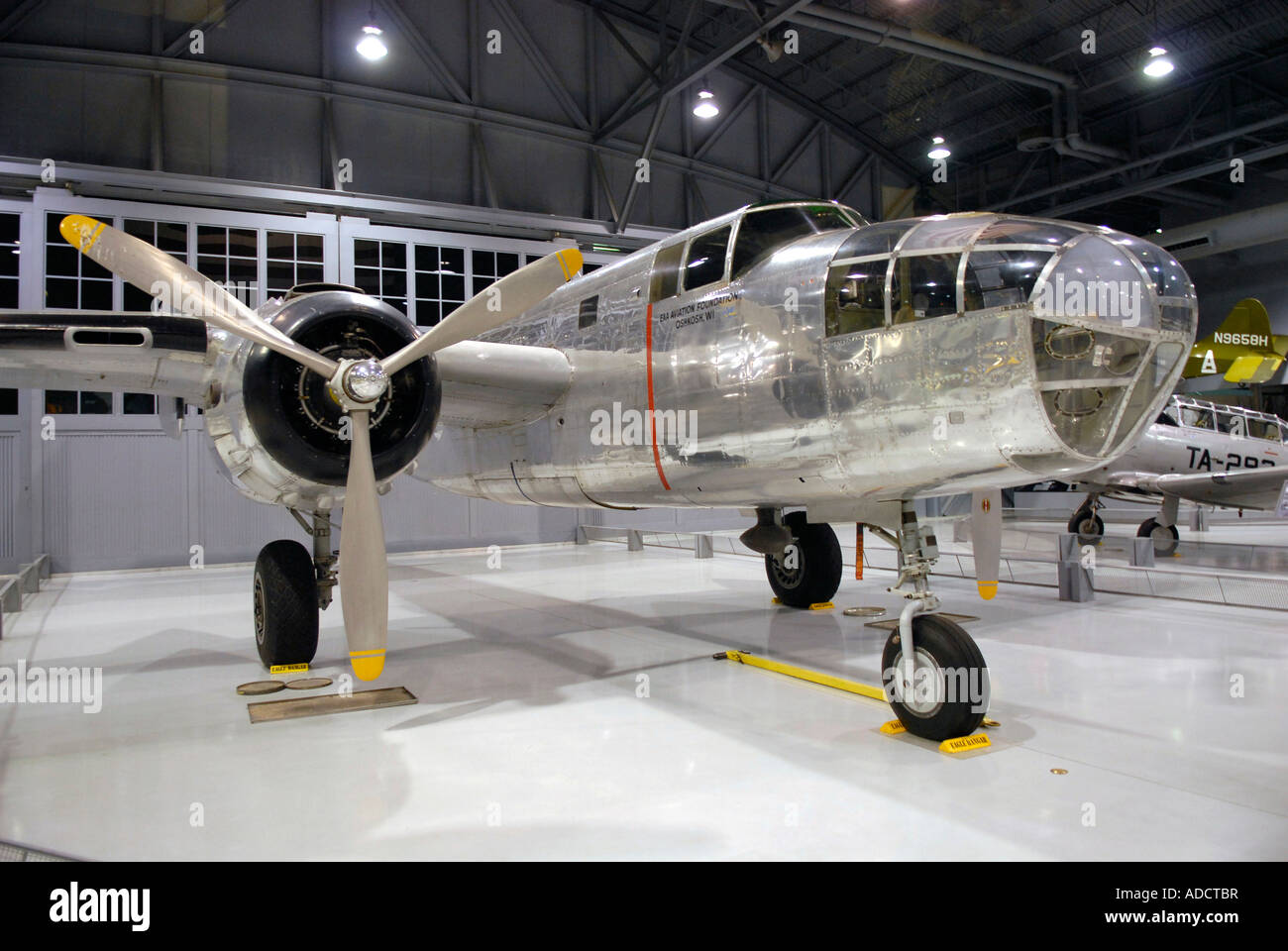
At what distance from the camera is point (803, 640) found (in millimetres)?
8055

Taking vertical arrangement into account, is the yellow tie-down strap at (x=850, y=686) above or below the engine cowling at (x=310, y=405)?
below

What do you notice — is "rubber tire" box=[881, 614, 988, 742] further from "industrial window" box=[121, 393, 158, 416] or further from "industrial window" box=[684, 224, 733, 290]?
"industrial window" box=[121, 393, 158, 416]

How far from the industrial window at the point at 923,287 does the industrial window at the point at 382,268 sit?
49.1 feet

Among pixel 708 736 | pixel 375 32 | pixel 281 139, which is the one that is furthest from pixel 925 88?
pixel 708 736

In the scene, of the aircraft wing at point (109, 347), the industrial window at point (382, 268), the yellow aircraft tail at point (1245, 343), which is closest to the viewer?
the aircraft wing at point (109, 347)

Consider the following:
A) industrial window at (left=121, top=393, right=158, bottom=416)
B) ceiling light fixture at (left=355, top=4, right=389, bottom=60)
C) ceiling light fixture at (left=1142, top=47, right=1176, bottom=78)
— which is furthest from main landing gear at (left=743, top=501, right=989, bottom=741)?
ceiling light fixture at (left=1142, top=47, right=1176, bottom=78)

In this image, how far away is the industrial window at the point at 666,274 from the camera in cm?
655

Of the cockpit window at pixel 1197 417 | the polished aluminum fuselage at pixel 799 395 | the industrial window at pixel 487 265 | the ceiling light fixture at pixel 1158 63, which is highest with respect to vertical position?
the ceiling light fixture at pixel 1158 63

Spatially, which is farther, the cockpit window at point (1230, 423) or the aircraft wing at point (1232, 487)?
the cockpit window at point (1230, 423)

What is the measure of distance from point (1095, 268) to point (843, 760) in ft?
9.62

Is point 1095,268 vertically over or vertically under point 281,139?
under

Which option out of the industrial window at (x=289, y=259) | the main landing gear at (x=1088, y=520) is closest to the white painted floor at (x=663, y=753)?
the main landing gear at (x=1088, y=520)

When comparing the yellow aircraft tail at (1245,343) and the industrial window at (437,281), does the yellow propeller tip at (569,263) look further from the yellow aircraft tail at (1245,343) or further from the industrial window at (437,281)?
the yellow aircraft tail at (1245,343)
